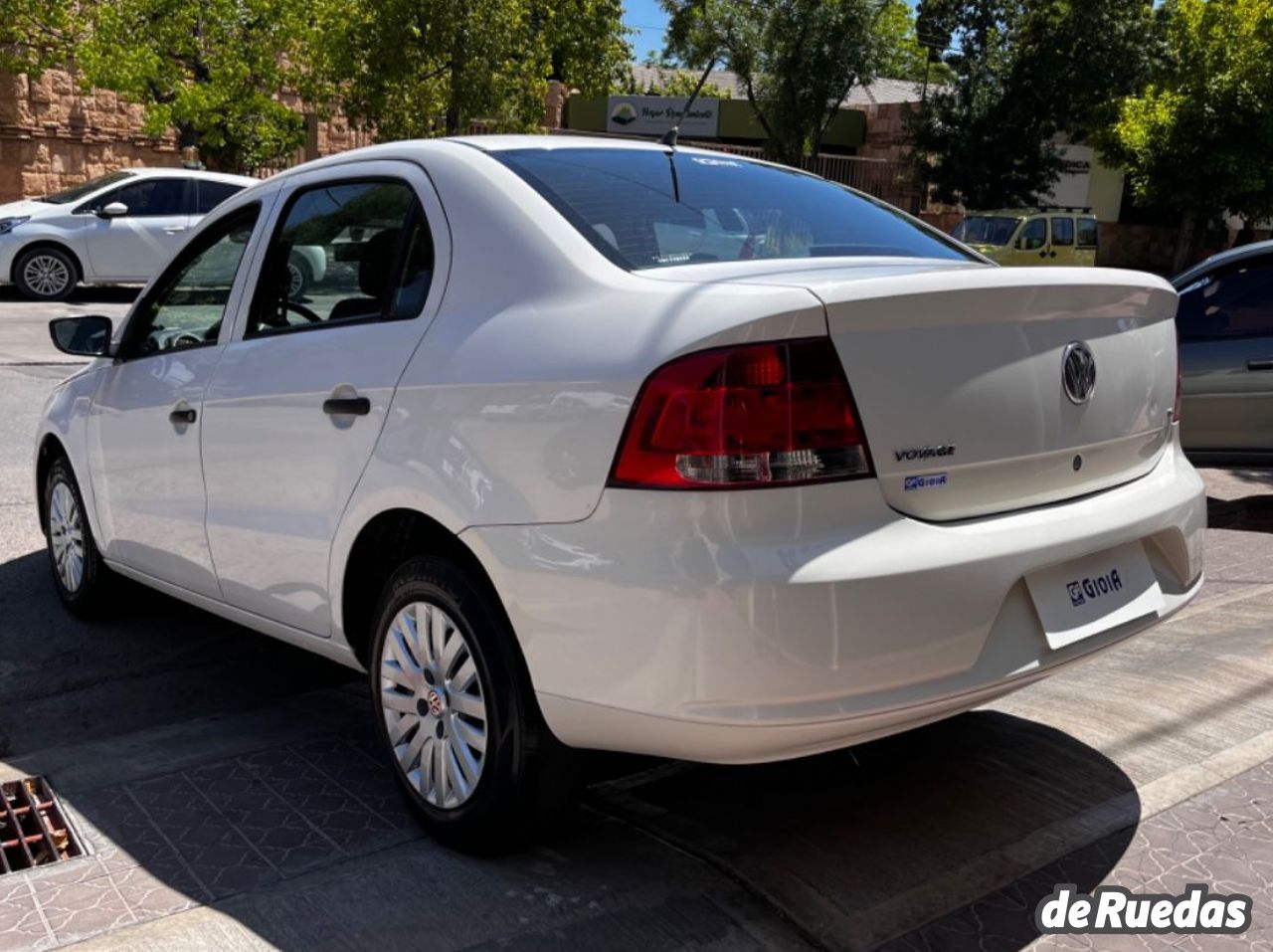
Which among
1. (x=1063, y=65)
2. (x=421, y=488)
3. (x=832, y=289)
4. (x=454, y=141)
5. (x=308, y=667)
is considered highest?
(x=1063, y=65)

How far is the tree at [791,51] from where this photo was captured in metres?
31.0

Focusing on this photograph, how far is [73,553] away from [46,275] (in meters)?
12.1

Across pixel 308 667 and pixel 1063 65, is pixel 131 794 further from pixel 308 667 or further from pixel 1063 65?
pixel 1063 65

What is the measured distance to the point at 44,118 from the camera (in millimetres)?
26031

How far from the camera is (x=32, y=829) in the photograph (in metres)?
3.54

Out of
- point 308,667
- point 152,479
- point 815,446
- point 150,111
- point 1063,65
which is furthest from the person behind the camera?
point 1063,65

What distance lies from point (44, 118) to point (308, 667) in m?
25.0

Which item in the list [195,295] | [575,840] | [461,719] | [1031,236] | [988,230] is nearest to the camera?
[461,719]

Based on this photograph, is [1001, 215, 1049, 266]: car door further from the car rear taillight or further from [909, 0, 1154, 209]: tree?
the car rear taillight

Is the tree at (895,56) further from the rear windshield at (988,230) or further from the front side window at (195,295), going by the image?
the front side window at (195,295)

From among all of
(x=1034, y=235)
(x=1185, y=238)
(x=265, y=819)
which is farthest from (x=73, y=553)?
(x=1185, y=238)

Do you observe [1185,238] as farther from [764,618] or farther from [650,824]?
[764,618]

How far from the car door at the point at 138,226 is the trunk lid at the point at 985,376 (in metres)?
14.4

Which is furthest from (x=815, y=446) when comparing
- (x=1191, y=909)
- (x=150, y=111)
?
(x=150, y=111)
